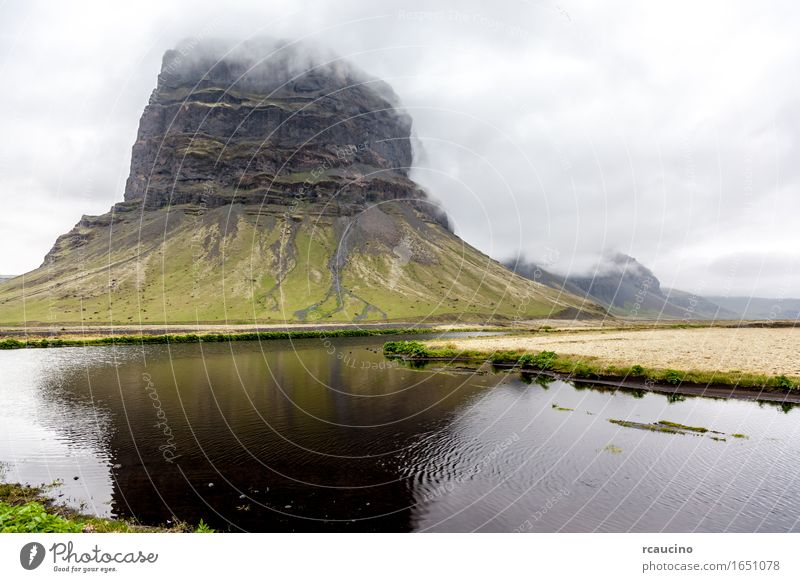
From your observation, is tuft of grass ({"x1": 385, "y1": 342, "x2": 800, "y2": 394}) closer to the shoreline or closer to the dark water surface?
the shoreline

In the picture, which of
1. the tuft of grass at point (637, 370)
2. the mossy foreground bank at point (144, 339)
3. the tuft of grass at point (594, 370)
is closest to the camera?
the tuft of grass at point (594, 370)

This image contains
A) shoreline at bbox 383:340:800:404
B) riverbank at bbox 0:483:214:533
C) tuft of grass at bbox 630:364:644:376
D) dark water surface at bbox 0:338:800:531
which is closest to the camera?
riverbank at bbox 0:483:214:533

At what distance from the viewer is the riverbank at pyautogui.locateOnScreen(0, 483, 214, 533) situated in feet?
39.5

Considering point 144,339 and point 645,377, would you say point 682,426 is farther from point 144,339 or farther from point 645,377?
point 144,339

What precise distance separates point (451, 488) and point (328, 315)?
177465 millimetres

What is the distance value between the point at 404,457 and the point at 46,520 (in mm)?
17469

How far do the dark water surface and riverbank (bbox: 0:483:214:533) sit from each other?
99 cm

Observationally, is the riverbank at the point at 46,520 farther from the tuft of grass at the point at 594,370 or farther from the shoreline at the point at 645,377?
the shoreline at the point at 645,377

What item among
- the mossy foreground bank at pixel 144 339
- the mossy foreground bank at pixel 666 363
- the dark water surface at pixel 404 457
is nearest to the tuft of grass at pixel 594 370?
the mossy foreground bank at pixel 666 363

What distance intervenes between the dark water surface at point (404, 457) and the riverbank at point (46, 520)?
99 cm

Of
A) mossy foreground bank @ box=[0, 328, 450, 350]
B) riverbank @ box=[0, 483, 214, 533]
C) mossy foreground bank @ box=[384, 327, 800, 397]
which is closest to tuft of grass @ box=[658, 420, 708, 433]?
mossy foreground bank @ box=[384, 327, 800, 397]

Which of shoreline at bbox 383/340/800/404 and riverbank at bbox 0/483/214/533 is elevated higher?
shoreline at bbox 383/340/800/404

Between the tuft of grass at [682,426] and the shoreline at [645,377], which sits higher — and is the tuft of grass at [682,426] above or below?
below

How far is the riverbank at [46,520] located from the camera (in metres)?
12.0
